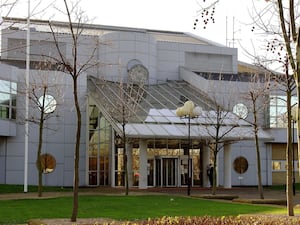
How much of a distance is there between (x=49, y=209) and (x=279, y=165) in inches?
1304

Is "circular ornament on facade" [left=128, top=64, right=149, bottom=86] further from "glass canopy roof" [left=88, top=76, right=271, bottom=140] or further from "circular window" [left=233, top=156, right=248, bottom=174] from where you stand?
"circular window" [left=233, top=156, right=248, bottom=174]

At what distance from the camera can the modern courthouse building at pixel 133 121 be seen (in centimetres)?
3981

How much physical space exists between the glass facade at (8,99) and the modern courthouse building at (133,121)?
0.07m

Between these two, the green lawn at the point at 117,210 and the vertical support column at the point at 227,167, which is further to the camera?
the vertical support column at the point at 227,167

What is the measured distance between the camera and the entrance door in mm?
42500

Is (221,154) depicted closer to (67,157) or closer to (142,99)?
(142,99)

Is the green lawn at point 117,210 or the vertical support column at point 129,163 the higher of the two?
the vertical support column at point 129,163

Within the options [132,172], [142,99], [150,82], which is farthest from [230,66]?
[132,172]

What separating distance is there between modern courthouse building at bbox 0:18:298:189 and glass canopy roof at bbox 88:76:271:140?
0.27 ft

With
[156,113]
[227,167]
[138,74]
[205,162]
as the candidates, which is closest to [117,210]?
[156,113]

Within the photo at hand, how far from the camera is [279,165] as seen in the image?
166 ft

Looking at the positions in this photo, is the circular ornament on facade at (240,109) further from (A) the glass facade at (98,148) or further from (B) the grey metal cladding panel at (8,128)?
(B) the grey metal cladding panel at (8,128)

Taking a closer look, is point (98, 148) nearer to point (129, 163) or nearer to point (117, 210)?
point (129, 163)

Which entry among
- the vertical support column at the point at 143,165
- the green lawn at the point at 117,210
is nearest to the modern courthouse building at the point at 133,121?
the vertical support column at the point at 143,165
